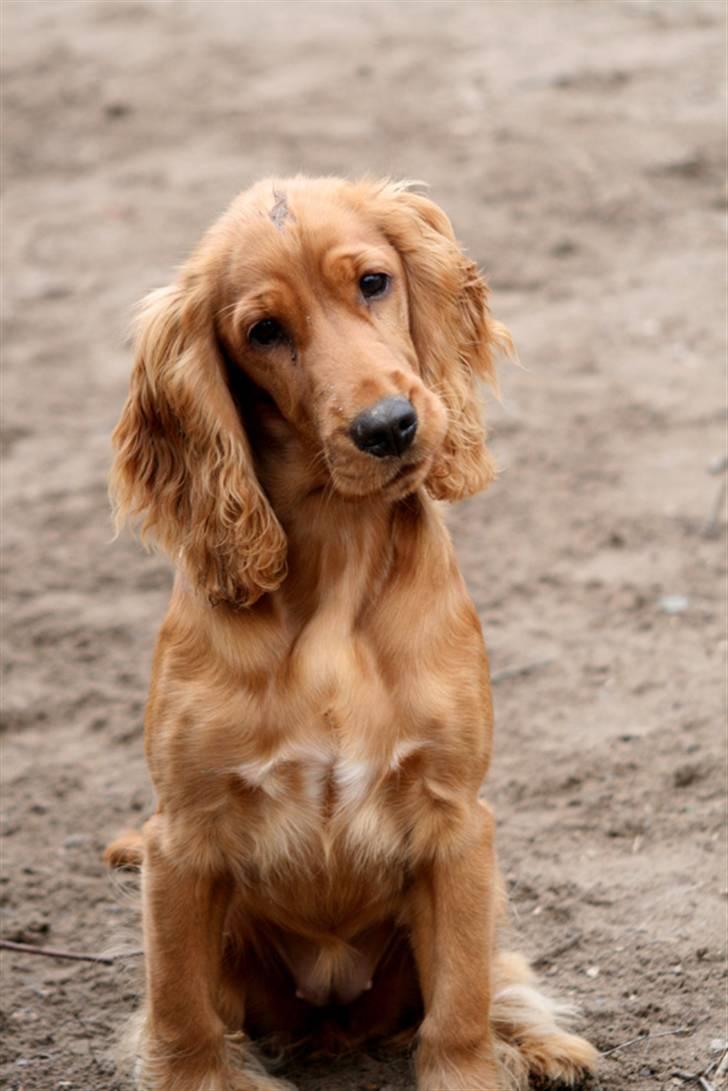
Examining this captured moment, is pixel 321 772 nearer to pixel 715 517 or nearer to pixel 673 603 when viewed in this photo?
pixel 673 603

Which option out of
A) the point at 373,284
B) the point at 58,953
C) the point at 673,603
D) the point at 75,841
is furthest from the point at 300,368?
the point at 673,603

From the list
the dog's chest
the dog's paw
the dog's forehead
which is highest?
the dog's forehead

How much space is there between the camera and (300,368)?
3.57 m

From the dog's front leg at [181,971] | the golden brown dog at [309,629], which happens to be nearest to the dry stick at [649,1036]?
the golden brown dog at [309,629]

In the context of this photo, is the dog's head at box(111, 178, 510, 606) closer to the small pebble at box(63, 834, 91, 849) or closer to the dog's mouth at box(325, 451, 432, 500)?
the dog's mouth at box(325, 451, 432, 500)

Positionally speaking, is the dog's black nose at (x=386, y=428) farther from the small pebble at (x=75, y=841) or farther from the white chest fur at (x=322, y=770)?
the small pebble at (x=75, y=841)

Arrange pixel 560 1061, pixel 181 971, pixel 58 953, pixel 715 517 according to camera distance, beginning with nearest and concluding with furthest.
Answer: pixel 181 971, pixel 560 1061, pixel 58 953, pixel 715 517

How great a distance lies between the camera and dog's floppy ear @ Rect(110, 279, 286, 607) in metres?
3.73

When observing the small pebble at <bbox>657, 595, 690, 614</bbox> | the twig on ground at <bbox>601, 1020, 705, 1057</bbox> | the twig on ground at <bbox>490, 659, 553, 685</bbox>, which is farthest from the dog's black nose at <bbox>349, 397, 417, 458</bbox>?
the small pebble at <bbox>657, 595, 690, 614</bbox>

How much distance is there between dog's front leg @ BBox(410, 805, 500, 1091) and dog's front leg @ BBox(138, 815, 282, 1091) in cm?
45

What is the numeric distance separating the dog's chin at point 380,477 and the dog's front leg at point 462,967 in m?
0.72

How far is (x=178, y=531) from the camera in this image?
391 centimetres

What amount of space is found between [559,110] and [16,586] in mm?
4849

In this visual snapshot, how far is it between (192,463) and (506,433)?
3.57m
